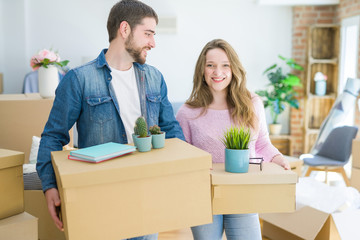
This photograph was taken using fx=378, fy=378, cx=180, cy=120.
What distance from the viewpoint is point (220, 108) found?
1847 millimetres

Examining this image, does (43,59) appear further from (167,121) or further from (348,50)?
(348,50)

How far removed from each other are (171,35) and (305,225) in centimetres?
350

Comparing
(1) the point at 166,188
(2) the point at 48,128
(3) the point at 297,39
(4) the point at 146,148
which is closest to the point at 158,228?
(1) the point at 166,188

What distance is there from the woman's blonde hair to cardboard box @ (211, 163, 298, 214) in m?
0.43

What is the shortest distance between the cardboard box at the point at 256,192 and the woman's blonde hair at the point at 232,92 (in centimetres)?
43

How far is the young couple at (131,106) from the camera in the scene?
1418 mm

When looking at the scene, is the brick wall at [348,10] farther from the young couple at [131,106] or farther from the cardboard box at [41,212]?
the cardboard box at [41,212]

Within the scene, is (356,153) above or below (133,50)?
below

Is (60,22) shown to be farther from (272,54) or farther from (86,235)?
(86,235)

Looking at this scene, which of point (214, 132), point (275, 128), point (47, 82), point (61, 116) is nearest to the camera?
point (61, 116)

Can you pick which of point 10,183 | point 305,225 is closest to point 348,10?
point 305,225

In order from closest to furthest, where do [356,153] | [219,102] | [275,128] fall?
[219,102] < [356,153] < [275,128]

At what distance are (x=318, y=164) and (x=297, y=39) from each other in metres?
2.33

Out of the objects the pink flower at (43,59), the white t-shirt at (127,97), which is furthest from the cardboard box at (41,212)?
the pink flower at (43,59)
